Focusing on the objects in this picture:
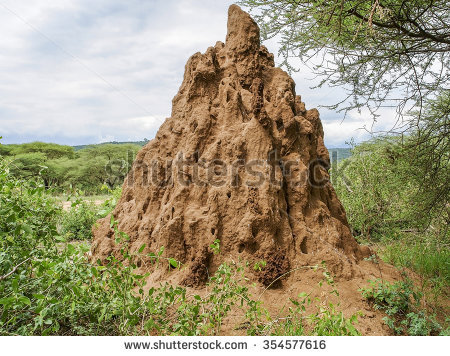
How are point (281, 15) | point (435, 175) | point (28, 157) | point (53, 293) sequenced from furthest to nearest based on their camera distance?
1. point (28, 157)
2. point (435, 175)
3. point (281, 15)
4. point (53, 293)

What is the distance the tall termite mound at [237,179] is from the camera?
3.93 metres

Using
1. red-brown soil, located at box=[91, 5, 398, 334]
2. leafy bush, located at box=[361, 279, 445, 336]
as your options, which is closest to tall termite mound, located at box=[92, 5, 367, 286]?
red-brown soil, located at box=[91, 5, 398, 334]

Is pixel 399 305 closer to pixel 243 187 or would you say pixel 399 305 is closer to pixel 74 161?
pixel 243 187

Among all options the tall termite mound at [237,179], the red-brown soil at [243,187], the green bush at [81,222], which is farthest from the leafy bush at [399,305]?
the green bush at [81,222]

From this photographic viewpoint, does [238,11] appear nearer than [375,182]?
Yes

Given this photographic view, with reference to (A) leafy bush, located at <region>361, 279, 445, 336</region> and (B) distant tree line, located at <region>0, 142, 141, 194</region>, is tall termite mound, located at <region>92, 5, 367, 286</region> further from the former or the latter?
(B) distant tree line, located at <region>0, 142, 141, 194</region>

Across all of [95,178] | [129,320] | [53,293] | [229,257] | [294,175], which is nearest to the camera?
[129,320]

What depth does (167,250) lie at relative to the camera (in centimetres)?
405

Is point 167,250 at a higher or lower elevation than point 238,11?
lower

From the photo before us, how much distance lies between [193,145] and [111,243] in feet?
5.43

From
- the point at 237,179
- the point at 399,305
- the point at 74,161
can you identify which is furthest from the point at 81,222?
the point at 74,161

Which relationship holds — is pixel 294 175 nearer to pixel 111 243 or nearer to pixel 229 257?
pixel 229 257

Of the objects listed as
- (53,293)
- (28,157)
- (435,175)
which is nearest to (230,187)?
(53,293)

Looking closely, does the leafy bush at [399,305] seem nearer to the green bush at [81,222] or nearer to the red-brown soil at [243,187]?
the red-brown soil at [243,187]
